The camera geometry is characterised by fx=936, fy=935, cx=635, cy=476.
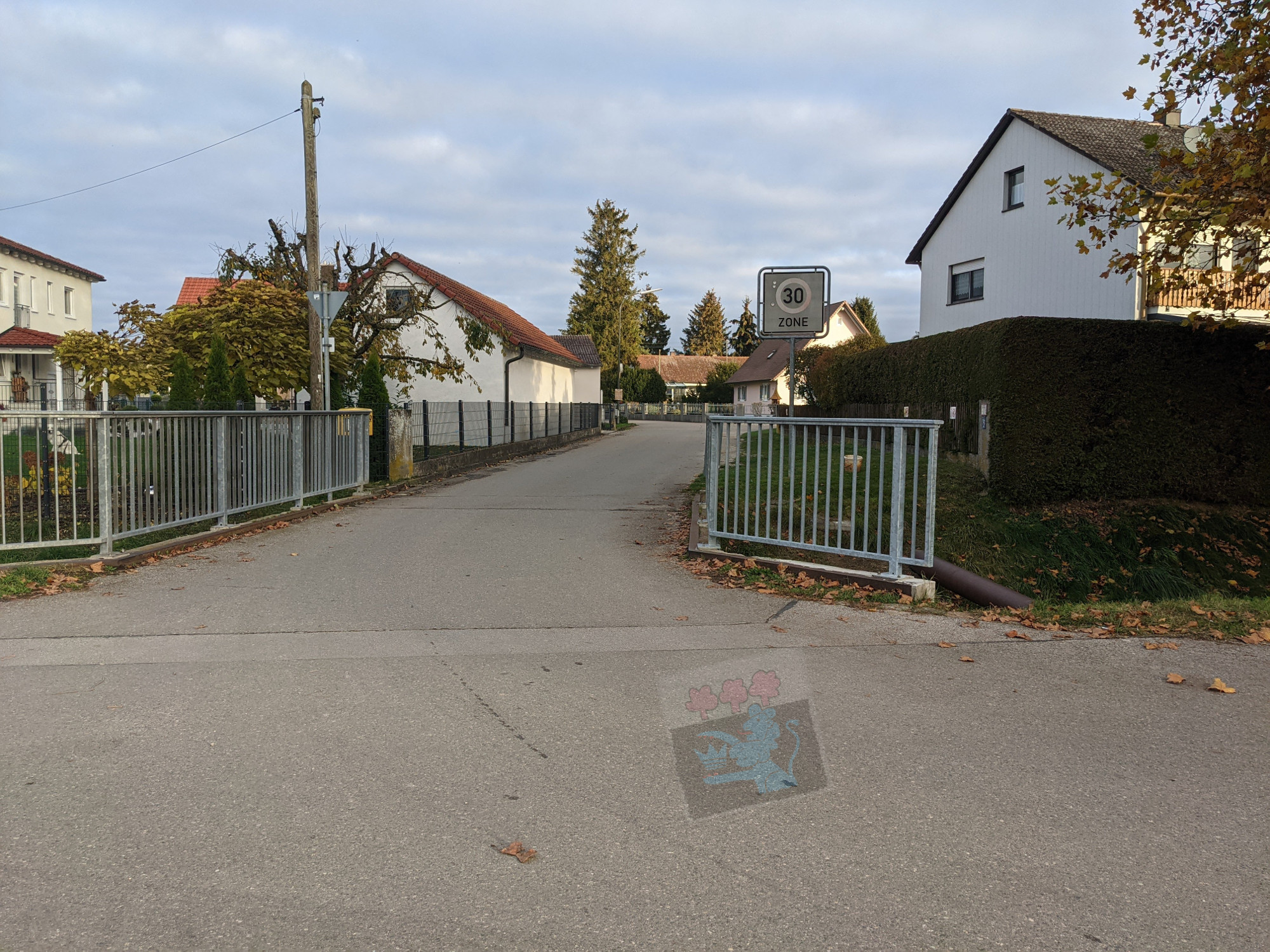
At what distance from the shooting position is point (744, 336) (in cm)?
11550

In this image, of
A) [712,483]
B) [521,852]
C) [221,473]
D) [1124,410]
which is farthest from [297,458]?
[1124,410]

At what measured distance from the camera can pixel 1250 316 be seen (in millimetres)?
25031

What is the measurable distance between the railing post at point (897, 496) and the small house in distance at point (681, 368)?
85876mm

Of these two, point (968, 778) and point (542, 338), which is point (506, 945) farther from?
point (542, 338)

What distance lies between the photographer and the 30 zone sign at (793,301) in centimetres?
953

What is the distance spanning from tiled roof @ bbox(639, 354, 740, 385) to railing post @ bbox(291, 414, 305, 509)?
8372cm

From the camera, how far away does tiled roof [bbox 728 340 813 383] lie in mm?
65069

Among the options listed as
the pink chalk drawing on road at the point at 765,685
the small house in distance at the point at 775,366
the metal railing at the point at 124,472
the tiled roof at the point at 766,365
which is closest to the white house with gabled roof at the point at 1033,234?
the metal railing at the point at 124,472

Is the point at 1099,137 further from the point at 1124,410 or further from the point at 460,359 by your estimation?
the point at 460,359

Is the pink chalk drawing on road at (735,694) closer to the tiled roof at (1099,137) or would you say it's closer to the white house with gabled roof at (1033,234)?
the white house with gabled roof at (1033,234)

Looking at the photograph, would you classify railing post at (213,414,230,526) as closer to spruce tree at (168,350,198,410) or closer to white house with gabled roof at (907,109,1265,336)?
spruce tree at (168,350,198,410)

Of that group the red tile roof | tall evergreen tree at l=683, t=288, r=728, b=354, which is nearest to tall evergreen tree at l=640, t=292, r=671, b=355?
tall evergreen tree at l=683, t=288, r=728, b=354

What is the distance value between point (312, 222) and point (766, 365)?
54.6 metres

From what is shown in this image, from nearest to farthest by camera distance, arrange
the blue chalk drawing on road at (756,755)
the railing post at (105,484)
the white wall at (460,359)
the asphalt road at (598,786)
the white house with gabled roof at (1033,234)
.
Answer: the asphalt road at (598,786), the blue chalk drawing on road at (756,755), the railing post at (105,484), the white house with gabled roof at (1033,234), the white wall at (460,359)
